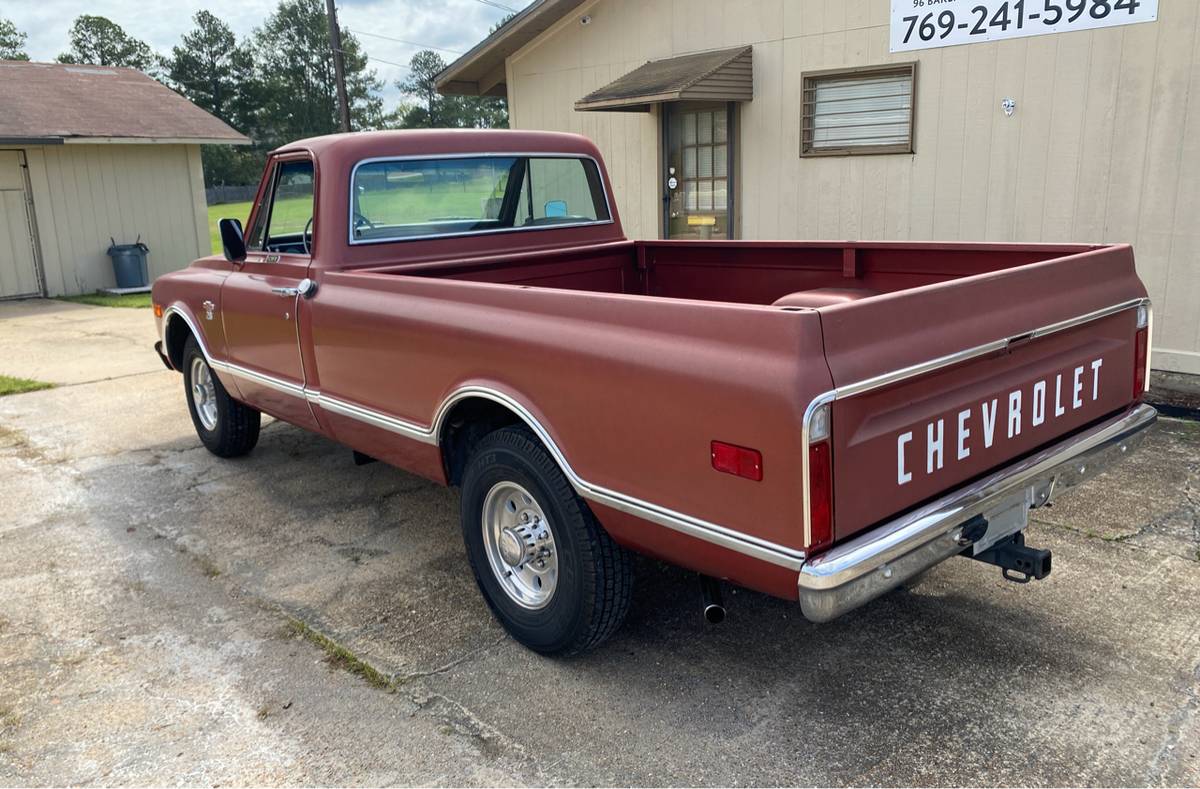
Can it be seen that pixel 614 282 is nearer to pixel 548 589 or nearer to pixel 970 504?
pixel 548 589

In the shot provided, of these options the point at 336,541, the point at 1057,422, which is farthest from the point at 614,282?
the point at 1057,422

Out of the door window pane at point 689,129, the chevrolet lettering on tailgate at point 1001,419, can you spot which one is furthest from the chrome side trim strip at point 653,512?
the door window pane at point 689,129

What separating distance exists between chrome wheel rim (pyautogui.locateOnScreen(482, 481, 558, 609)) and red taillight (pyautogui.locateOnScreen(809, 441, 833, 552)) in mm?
1113

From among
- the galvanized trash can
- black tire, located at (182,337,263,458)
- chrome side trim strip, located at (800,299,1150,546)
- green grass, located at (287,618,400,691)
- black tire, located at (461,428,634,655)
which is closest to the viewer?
chrome side trim strip, located at (800,299,1150,546)

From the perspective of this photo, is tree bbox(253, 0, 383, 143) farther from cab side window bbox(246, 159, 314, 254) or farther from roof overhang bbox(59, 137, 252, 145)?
cab side window bbox(246, 159, 314, 254)

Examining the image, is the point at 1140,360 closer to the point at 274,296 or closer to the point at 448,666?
the point at 448,666

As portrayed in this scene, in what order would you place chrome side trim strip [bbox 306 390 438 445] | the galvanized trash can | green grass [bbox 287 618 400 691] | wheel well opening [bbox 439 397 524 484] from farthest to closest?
→ the galvanized trash can < chrome side trim strip [bbox 306 390 438 445] < wheel well opening [bbox 439 397 524 484] < green grass [bbox 287 618 400 691]

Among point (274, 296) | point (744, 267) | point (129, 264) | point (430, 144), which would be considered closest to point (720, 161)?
point (744, 267)

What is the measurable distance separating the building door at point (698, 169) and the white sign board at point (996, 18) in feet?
5.95

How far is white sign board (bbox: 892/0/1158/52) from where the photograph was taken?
262 inches

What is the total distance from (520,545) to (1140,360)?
8.15ft

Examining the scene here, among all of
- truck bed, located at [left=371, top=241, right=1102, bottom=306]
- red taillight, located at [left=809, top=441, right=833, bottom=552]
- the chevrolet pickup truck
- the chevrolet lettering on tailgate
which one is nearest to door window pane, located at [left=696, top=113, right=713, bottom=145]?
truck bed, located at [left=371, top=241, right=1102, bottom=306]

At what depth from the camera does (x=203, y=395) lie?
625 centimetres

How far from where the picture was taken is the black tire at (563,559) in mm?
3238
